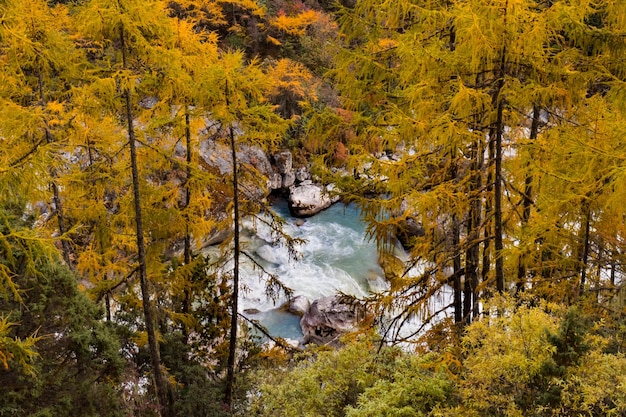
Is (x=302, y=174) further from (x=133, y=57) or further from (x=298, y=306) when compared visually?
(x=133, y=57)

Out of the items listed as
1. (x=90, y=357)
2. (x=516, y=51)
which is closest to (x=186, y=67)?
(x=90, y=357)

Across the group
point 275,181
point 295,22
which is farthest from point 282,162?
point 295,22

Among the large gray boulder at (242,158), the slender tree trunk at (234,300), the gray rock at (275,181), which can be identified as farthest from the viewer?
the gray rock at (275,181)

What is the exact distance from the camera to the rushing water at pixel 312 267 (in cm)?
1493

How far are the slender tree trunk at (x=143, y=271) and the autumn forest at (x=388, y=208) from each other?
4 centimetres

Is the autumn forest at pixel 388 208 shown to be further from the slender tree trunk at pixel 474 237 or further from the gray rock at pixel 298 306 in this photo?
the gray rock at pixel 298 306

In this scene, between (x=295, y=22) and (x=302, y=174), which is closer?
(x=302, y=174)

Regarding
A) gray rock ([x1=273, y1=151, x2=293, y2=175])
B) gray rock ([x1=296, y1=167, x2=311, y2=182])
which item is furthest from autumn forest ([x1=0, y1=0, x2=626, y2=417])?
gray rock ([x1=296, y1=167, x2=311, y2=182])

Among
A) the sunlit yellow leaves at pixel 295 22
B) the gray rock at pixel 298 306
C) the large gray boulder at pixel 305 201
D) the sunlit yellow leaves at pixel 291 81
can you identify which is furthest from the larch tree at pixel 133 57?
the sunlit yellow leaves at pixel 295 22

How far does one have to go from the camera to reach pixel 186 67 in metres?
9.22

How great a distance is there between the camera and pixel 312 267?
1734cm

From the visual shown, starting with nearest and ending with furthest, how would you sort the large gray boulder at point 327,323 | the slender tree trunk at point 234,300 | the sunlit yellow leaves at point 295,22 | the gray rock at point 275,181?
the slender tree trunk at point 234,300 < the large gray boulder at point 327,323 < the gray rock at point 275,181 < the sunlit yellow leaves at point 295,22

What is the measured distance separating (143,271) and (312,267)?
34.2ft

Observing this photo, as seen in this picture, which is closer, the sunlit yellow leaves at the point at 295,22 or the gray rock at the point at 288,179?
the gray rock at the point at 288,179
